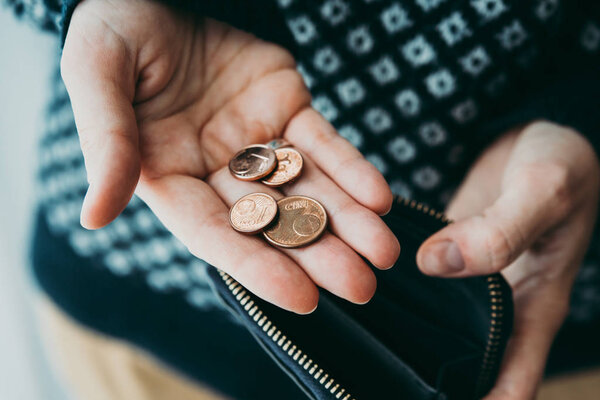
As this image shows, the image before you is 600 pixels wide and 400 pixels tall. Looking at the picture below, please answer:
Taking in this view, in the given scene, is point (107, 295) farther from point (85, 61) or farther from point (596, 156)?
point (596, 156)

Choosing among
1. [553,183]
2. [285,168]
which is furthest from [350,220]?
[553,183]

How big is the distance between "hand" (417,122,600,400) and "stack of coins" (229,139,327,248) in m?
0.27

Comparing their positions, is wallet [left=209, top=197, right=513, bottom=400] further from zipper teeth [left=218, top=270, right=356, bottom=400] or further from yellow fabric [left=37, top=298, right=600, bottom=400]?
yellow fabric [left=37, top=298, right=600, bottom=400]

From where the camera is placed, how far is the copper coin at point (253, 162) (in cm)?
92

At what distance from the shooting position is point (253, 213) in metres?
0.84

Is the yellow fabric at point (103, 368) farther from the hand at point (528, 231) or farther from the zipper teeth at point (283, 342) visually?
the hand at point (528, 231)

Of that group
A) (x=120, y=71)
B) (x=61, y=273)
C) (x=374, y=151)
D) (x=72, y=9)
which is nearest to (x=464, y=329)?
(x=374, y=151)

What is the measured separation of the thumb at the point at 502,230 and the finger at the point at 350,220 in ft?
0.61

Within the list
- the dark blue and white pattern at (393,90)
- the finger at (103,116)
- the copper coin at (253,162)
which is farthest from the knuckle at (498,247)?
the finger at (103,116)

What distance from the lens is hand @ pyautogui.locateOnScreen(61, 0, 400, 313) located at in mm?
729

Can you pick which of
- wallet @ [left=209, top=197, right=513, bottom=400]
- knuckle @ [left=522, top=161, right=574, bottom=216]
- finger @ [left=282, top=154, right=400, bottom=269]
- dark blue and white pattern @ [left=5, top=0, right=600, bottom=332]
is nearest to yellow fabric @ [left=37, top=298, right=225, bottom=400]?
dark blue and white pattern @ [left=5, top=0, right=600, bottom=332]

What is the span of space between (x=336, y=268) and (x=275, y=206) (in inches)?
7.6

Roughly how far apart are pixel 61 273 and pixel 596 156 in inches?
62.2

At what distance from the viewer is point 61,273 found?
54.4 inches
